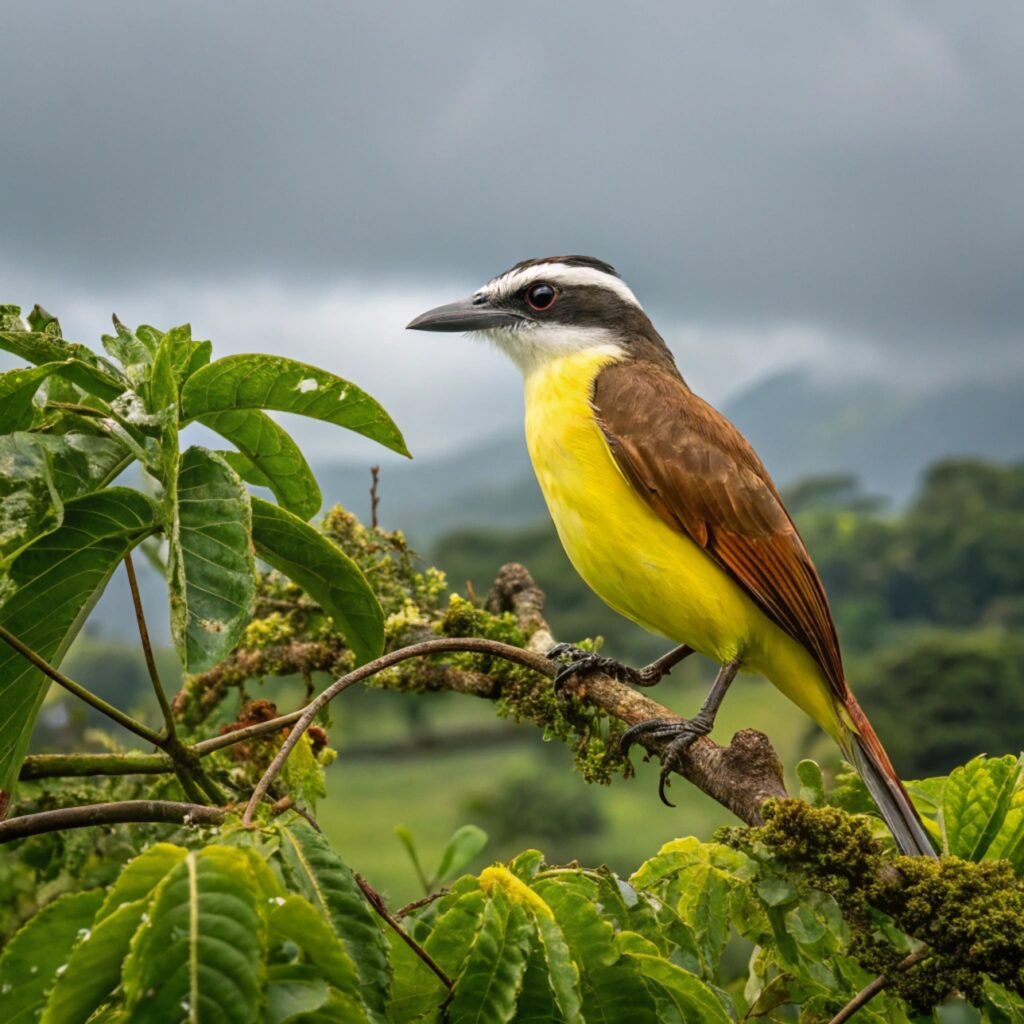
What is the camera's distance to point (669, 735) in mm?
2805

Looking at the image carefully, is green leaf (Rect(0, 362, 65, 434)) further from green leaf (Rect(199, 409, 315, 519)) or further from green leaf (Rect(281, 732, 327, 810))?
green leaf (Rect(281, 732, 327, 810))

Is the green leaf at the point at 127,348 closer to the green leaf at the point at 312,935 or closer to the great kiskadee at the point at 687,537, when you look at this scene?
the green leaf at the point at 312,935

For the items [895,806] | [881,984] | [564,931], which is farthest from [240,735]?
[895,806]

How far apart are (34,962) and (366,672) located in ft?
2.20

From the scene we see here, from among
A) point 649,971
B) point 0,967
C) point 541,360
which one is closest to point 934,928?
point 649,971

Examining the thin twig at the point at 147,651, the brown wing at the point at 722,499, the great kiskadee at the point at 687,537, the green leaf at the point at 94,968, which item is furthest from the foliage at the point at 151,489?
the brown wing at the point at 722,499

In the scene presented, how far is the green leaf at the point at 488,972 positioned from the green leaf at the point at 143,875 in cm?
41

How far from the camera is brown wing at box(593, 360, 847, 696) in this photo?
3.59m

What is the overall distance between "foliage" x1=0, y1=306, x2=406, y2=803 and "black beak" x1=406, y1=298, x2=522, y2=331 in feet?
7.17

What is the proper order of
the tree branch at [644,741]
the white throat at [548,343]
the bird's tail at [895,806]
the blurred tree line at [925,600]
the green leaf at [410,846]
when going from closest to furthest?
1. the tree branch at [644,741]
2. the bird's tail at [895,806]
3. the green leaf at [410,846]
4. the white throat at [548,343]
5. the blurred tree line at [925,600]

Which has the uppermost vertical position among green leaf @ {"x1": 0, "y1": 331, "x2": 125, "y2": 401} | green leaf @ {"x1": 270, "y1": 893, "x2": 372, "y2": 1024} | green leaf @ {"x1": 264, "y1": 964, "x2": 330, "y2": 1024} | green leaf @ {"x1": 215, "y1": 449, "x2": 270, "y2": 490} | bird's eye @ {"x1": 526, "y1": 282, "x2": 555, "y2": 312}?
bird's eye @ {"x1": 526, "y1": 282, "x2": 555, "y2": 312}

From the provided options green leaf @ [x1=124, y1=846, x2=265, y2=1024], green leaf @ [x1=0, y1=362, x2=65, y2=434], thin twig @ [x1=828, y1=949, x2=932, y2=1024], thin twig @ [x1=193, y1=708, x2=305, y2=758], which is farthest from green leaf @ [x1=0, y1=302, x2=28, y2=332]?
thin twig @ [x1=828, y1=949, x2=932, y2=1024]

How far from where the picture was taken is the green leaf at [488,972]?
151cm

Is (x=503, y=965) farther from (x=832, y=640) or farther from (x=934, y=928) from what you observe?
(x=832, y=640)
